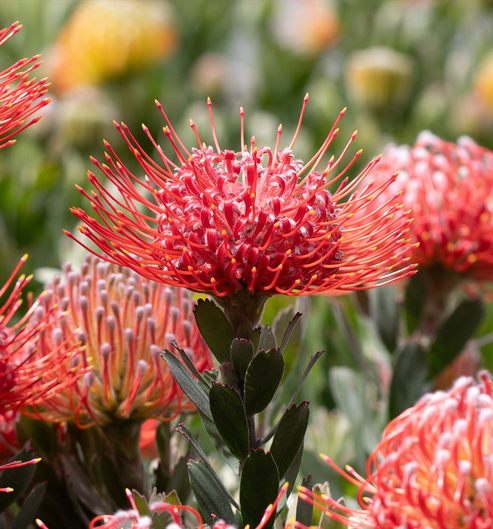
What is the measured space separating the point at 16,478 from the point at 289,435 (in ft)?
0.77

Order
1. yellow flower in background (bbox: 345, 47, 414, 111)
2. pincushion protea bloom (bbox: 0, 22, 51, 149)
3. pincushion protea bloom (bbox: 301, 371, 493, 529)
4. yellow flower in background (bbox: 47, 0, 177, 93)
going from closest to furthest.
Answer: pincushion protea bloom (bbox: 301, 371, 493, 529) < pincushion protea bloom (bbox: 0, 22, 51, 149) < yellow flower in background (bbox: 345, 47, 414, 111) < yellow flower in background (bbox: 47, 0, 177, 93)

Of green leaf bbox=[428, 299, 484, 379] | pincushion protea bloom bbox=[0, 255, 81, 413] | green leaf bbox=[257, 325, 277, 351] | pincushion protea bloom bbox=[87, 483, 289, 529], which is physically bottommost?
green leaf bbox=[428, 299, 484, 379]

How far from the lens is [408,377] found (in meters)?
0.73

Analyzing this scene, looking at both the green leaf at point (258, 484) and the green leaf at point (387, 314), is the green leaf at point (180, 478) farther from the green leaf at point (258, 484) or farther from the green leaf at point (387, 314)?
the green leaf at point (387, 314)

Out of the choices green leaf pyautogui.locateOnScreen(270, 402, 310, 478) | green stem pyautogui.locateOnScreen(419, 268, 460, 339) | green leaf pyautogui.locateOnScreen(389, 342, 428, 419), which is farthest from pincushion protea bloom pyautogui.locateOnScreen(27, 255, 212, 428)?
green stem pyautogui.locateOnScreen(419, 268, 460, 339)

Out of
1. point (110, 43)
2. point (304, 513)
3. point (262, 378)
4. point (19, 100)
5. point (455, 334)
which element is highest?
point (110, 43)

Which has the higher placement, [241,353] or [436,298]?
[241,353]

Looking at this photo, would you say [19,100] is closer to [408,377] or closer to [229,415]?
[229,415]

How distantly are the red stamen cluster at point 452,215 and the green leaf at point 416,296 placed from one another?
0.02 m

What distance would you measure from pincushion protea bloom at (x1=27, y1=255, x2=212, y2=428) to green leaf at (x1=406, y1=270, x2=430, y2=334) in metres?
0.35

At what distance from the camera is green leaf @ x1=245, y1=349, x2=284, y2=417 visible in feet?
1.40

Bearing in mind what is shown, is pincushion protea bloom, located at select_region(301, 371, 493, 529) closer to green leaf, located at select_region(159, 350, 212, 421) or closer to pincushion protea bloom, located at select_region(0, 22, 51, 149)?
green leaf, located at select_region(159, 350, 212, 421)

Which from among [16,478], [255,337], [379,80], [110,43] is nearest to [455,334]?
[255,337]

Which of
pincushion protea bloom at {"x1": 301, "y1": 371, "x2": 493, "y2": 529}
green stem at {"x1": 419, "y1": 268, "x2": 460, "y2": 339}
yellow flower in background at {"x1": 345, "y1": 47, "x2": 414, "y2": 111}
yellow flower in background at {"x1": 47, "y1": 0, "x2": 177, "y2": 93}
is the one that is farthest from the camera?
yellow flower in background at {"x1": 47, "y1": 0, "x2": 177, "y2": 93}
